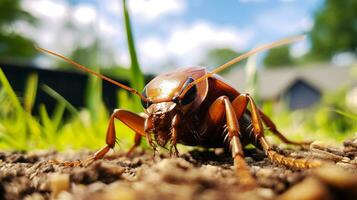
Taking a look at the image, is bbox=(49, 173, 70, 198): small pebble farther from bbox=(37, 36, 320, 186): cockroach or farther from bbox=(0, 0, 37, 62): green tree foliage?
bbox=(0, 0, 37, 62): green tree foliage

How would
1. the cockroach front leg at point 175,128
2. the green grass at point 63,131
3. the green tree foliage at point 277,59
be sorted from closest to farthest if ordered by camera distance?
the cockroach front leg at point 175,128 < the green grass at point 63,131 < the green tree foliage at point 277,59

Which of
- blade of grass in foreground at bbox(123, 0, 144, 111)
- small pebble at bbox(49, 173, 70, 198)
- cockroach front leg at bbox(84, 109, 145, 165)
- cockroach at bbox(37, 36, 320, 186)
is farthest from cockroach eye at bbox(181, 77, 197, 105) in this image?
blade of grass in foreground at bbox(123, 0, 144, 111)

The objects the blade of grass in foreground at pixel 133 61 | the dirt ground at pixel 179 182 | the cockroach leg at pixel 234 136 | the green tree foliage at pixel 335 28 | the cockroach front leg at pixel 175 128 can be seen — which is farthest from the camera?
the green tree foliage at pixel 335 28

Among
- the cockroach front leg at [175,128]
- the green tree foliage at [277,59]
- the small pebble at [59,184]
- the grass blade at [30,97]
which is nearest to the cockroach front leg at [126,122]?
the cockroach front leg at [175,128]

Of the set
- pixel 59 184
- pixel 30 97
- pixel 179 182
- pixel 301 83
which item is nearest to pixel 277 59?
pixel 301 83

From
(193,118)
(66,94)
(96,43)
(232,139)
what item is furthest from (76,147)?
(66,94)

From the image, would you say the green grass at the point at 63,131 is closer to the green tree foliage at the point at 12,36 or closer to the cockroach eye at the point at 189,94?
the cockroach eye at the point at 189,94
